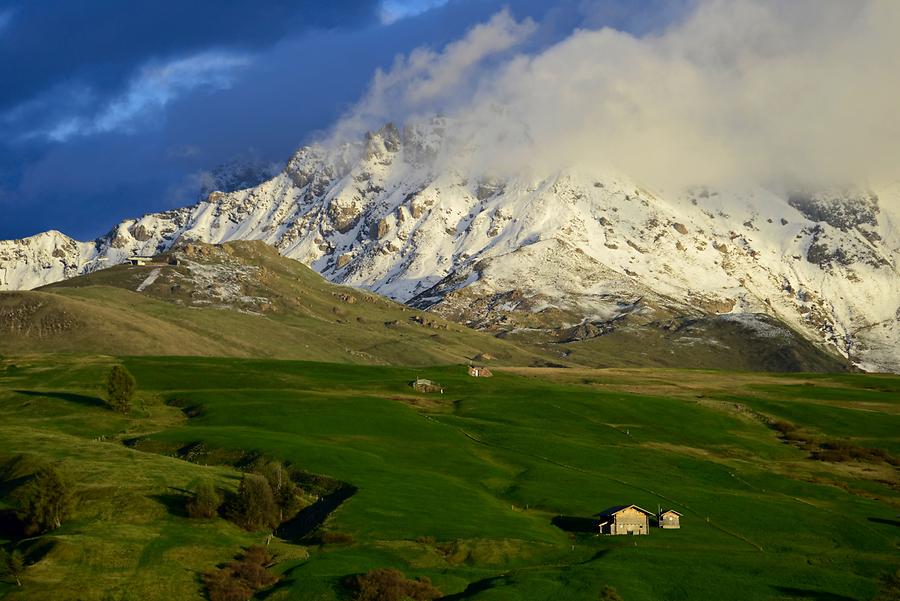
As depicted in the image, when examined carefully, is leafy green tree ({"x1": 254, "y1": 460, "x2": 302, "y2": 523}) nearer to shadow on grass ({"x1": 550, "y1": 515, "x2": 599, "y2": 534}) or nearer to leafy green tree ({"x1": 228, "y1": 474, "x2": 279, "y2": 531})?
leafy green tree ({"x1": 228, "y1": 474, "x2": 279, "y2": 531})

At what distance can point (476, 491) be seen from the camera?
12469 centimetres

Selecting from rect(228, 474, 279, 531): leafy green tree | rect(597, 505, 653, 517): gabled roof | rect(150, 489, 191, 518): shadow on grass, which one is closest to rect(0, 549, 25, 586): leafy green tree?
rect(150, 489, 191, 518): shadow on grass

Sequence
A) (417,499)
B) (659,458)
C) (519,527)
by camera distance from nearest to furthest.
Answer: (519,527)
(417,499)
(659,458)

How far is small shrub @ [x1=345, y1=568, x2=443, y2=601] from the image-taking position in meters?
83.5

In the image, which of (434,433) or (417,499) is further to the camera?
(434,433)

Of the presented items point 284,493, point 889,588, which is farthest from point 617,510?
point 284,493

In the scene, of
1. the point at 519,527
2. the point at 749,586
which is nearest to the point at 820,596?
the point at 749,586

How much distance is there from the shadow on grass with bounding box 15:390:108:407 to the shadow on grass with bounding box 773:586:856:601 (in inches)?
4592

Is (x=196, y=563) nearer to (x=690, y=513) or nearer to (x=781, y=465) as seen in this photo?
(x=690, y=513)

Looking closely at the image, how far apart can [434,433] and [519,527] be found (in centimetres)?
5254

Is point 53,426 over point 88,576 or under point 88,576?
over

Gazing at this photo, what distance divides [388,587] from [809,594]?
33304 mm

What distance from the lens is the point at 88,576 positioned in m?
86.3

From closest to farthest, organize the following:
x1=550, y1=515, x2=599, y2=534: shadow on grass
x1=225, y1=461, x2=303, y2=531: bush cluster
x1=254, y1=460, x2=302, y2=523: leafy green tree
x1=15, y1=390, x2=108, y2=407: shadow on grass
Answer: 1. x1=225, y1=461, x2=303, y2=531: bush cluster
2. x1=254, y1=460, x2=302, y2=523: leafy green tree
3. x1=550, y1=515, x2=599, y2=534: shadow on grass
4. x1=15, y1=390, x2=108, y2=407: shadow on grass
